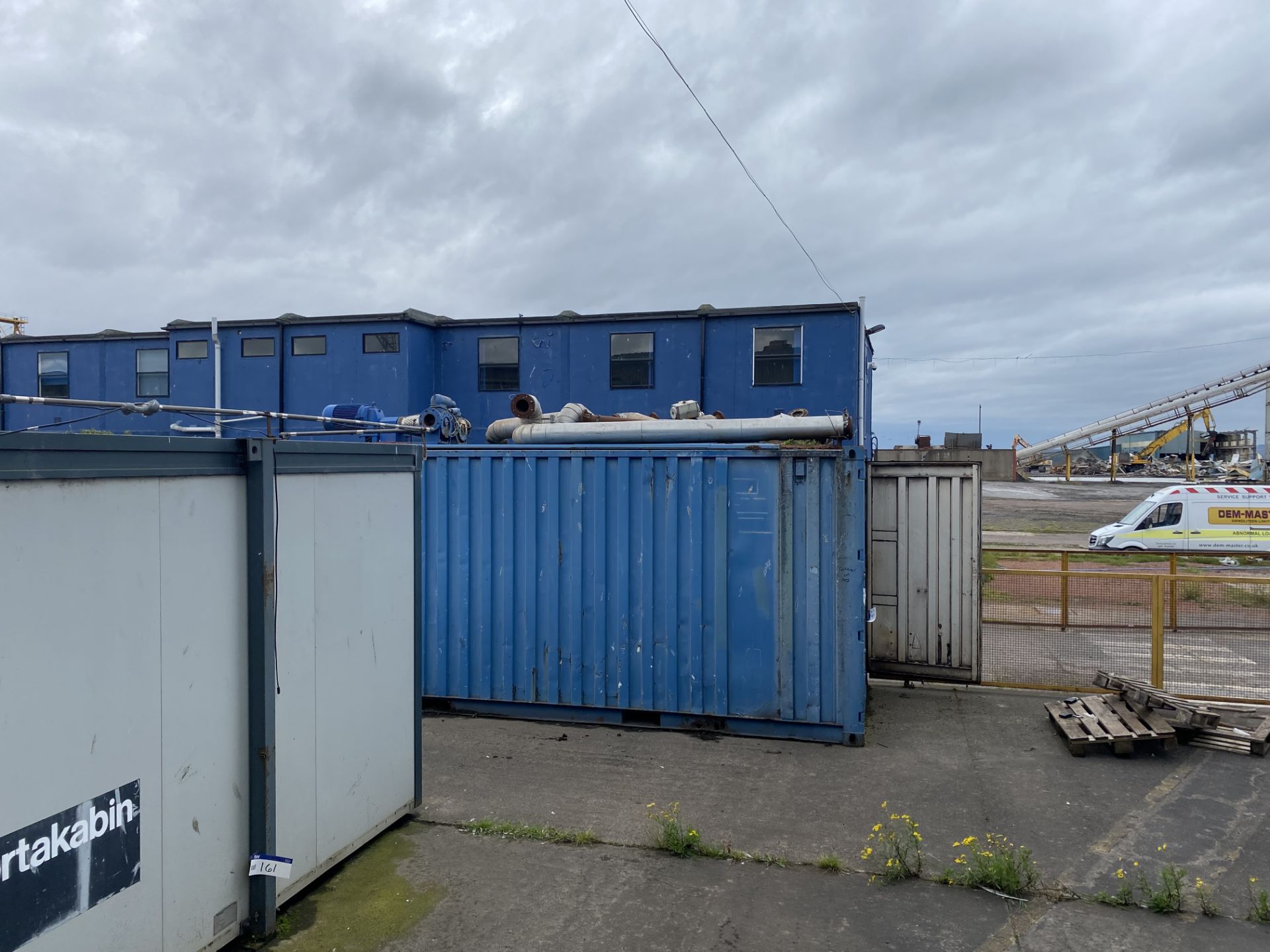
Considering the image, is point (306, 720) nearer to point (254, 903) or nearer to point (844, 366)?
point (254, 903)

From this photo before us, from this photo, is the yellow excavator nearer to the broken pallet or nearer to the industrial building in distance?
the industrial building in distance

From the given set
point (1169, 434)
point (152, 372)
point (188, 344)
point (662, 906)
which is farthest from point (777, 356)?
point (1169, 434)

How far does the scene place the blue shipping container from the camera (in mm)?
7305

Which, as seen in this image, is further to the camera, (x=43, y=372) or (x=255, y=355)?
(x=43, y=372)

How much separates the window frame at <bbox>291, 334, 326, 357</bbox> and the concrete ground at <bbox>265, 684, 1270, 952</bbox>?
45.2 feet

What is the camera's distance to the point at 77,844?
3.29 meters

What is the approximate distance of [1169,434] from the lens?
5944cm

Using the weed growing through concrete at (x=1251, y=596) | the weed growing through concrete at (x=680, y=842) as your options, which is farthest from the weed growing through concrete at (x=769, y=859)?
the weed growing through concrete at (x=1251, y=596)

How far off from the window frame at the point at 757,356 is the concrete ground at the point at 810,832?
9.94m

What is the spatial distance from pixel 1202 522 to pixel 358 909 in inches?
806

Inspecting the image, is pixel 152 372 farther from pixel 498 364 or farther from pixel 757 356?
pixel 757 356

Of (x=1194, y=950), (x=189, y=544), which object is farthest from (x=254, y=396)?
(x=1194, y=950)

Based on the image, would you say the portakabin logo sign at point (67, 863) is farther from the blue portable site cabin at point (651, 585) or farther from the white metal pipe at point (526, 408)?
the white metal pipe at point (526, 408)

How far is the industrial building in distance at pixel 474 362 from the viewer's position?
17.2 m
